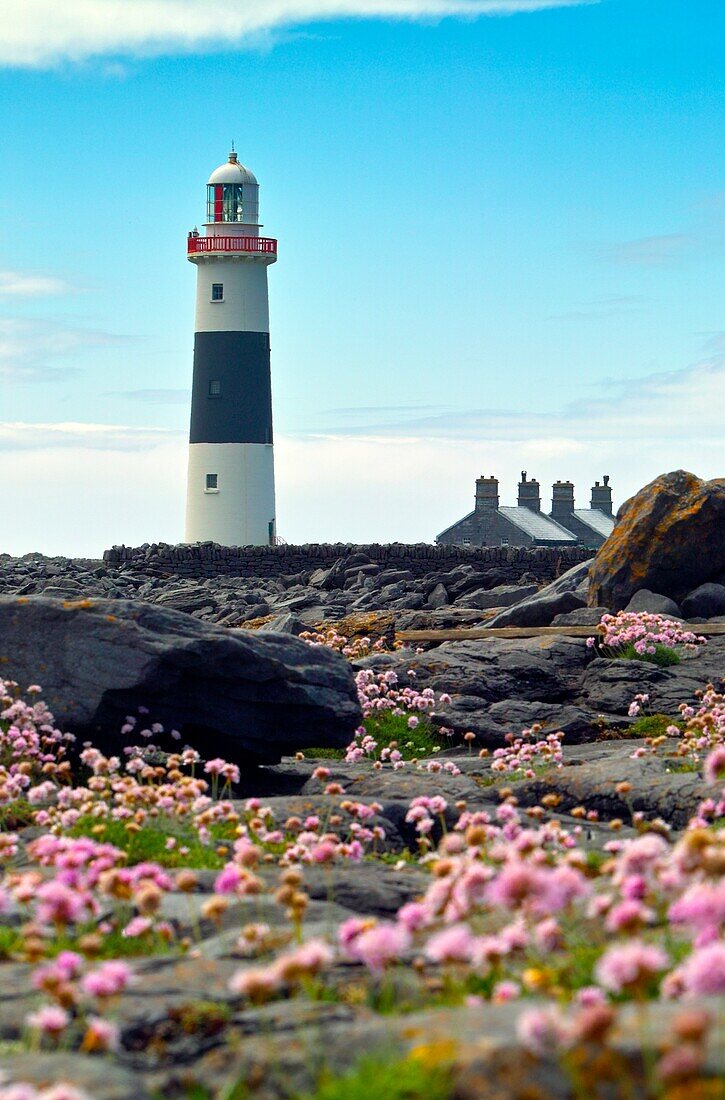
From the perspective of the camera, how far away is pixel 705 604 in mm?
Result: 23750

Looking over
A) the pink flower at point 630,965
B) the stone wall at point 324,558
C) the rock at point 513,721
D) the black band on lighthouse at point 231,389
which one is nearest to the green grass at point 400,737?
the rock at point 513,721

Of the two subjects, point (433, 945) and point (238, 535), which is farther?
point (238, 535)

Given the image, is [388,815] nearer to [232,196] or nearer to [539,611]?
[539,611]

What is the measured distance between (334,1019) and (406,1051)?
0.68 meters

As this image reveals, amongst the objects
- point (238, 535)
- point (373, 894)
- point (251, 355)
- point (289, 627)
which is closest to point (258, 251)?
point (251, 355)

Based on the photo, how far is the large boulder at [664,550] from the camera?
24.1m

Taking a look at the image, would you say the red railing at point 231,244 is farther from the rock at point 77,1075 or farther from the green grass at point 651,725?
the rock at point 77,1075

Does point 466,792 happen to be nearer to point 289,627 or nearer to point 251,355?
point 289,627

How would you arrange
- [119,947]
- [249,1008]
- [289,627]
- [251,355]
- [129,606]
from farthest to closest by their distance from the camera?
[251,355], [289,627], [129,606], [119,947], [249,1008]

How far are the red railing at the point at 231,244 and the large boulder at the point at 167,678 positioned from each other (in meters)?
40.5

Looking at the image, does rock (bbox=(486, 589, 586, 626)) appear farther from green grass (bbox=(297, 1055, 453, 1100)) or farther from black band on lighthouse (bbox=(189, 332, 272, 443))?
black band on lighthouse (bbox=(189, 332, 272, 443))

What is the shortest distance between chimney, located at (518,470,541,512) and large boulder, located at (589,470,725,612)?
36.7 m

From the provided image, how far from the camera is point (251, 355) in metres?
51.8

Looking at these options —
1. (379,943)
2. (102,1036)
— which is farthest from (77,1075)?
(379,943)
